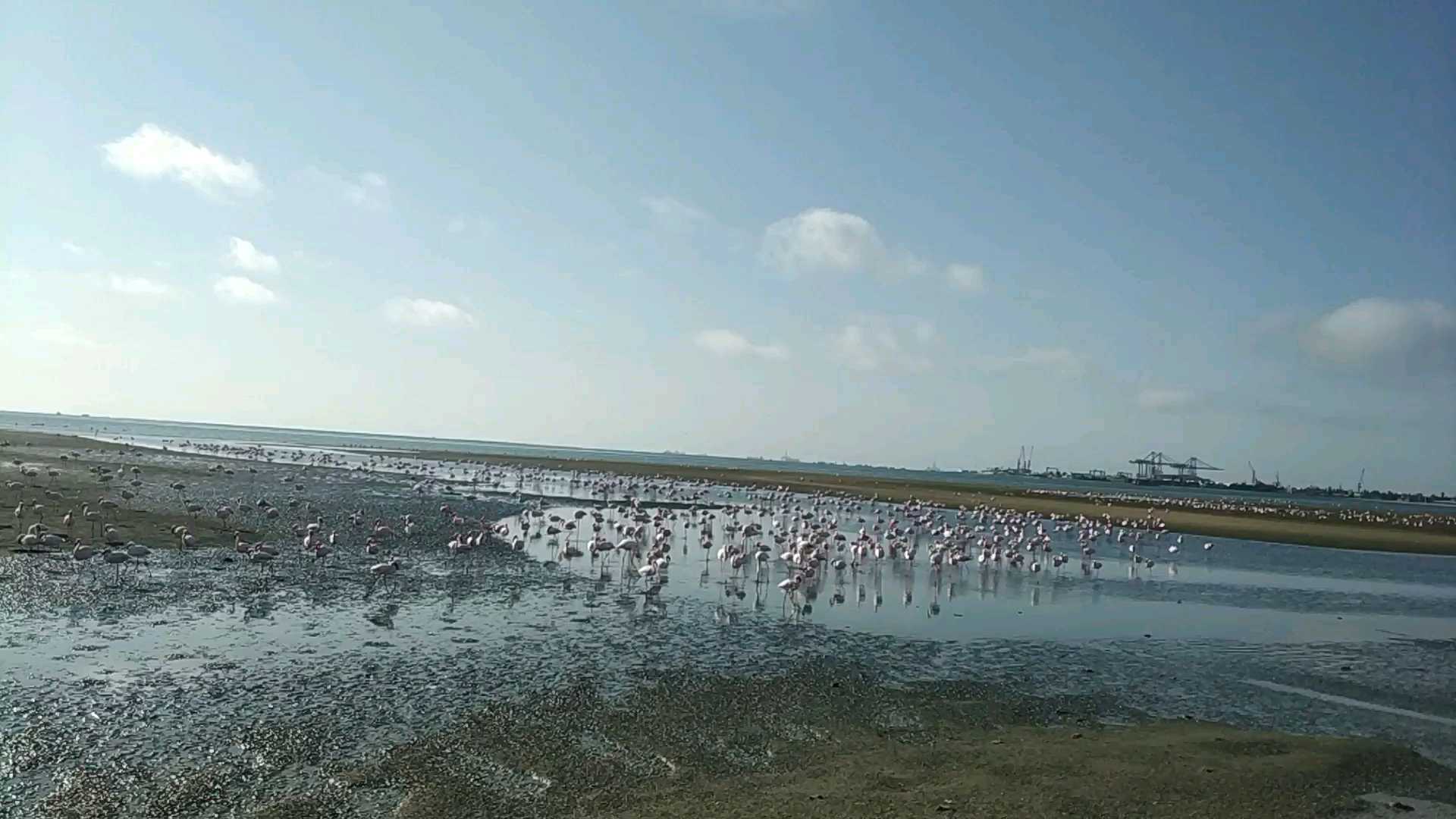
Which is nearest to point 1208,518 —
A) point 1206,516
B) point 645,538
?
point 1206,516

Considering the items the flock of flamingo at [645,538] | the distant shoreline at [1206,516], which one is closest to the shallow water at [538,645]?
the flock of flamingo at [645,538]

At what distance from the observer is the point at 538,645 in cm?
1416

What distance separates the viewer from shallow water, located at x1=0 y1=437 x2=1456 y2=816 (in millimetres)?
9758

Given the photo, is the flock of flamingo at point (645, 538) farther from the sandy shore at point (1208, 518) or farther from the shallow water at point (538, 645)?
the sandy shore at point (1208, 518)

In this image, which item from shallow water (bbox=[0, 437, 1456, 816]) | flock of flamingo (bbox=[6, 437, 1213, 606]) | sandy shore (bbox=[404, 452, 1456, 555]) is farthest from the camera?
sandy shore (bbox=[404, 452, 1456, 555])

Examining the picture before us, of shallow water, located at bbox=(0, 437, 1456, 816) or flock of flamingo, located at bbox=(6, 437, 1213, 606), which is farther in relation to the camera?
flock of flamingo, located at bbox=(6, 437, 1213, 606)

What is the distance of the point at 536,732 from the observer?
32.8 ft

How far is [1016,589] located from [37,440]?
72.0m

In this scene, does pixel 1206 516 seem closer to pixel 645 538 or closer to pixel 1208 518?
pixel 1208 518

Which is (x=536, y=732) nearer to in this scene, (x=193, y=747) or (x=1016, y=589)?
(x=193, y=747)

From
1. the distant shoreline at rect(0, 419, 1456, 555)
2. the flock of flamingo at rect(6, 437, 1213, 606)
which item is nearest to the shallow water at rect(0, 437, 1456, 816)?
the flock of flamingo at rect(6, 437, 1213, 606)

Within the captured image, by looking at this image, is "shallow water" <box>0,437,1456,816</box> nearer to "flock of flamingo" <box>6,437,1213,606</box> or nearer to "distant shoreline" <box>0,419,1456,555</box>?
"flock of flamingo" <box>6,437,1213,606</box>

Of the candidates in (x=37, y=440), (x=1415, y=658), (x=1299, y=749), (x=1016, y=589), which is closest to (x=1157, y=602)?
(x=1016, y=589)

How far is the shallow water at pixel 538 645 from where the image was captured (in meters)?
9.76
